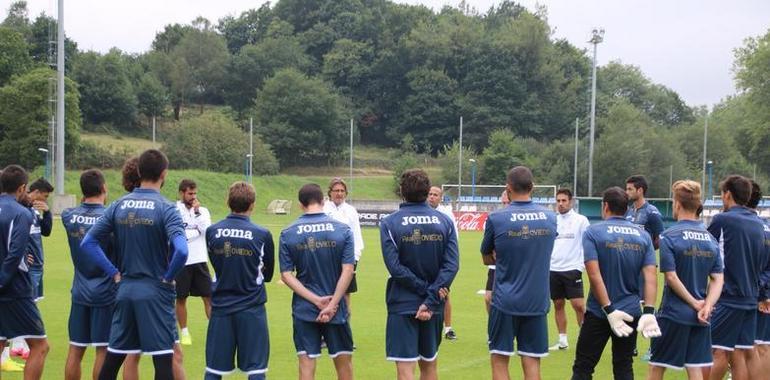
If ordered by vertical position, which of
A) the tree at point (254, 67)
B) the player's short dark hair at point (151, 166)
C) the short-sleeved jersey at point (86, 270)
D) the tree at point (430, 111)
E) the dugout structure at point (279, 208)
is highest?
the tree at point (254, 67)

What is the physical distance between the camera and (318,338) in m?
7.68

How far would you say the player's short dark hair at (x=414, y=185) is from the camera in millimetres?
7531

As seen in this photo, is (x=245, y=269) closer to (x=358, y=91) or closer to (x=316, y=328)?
(x=316, y=328)

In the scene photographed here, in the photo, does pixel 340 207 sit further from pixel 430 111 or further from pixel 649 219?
pixel 430 111

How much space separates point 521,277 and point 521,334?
1.77ft

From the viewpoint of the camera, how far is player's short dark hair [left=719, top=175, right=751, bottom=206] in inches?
331

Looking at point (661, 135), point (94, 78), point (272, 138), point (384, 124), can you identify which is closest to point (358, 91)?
point (384, 124)

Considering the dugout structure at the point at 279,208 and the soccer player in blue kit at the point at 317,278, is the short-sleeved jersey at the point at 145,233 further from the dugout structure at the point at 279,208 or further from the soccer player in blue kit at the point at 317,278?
the dugout structure at the point at 279,208

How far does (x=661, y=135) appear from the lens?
78.8 meters

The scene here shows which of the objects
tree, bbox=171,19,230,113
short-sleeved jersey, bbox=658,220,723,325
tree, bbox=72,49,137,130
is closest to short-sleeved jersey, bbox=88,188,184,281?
short-sleeved jersey, bbox=658,220,723,325

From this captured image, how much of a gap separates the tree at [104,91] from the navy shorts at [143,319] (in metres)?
81.5

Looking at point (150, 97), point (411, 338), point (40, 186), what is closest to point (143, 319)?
point (411, 338)

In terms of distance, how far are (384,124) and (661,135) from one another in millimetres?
32993

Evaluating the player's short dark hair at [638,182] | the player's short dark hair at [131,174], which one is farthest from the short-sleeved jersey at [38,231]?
the player's short dark hair at [638,182]
